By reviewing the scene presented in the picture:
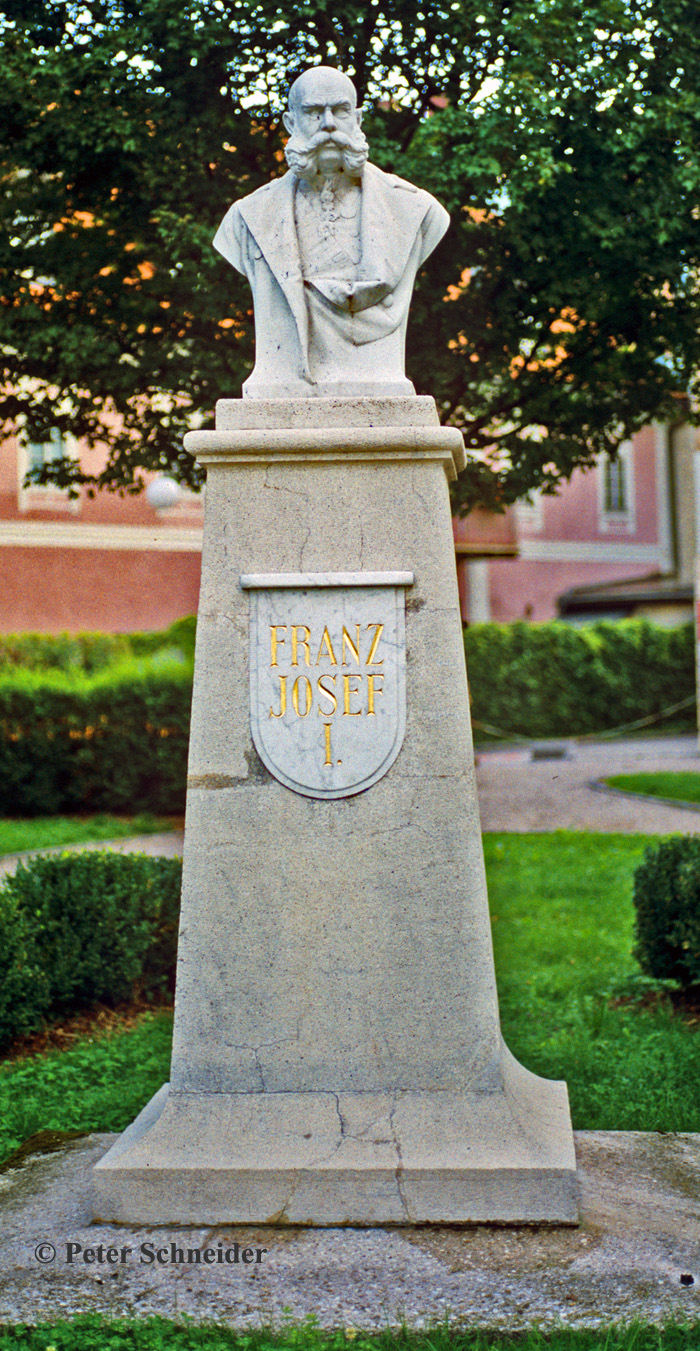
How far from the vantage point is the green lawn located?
438cm

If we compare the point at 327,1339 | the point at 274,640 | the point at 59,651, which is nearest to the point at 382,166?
the point at 274,640

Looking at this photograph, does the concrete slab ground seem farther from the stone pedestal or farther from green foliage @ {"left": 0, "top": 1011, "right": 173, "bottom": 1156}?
green foliage @ {"left": 0, "top": 1011, "right": 173, "bottom": 1156}

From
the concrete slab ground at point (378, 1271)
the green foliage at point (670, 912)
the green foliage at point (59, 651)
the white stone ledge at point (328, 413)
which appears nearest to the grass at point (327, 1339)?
the concrete slab ground at point (378, 1271)

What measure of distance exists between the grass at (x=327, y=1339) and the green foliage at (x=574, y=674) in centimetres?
1976

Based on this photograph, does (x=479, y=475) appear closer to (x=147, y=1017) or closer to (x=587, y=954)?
(x=587, y=954)

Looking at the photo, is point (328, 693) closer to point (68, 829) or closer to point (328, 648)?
point (328, 648)

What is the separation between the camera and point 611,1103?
4414 mm

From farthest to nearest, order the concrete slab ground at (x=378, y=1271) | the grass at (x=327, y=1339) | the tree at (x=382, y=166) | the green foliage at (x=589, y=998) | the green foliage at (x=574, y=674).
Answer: the green foliage at (x=574, y=674), the tree at (x=382, y=166), the green foliage at (x=589, y=998), the concrete slab ground at (x=378, y=1271), the grass at (x=327, y=1339)

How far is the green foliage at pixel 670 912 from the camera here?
211 inches

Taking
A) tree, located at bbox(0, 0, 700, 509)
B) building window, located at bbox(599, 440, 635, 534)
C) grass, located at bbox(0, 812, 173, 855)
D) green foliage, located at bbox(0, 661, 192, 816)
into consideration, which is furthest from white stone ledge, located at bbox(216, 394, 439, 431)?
building window, located at bbox(599, 440, 635, 534)

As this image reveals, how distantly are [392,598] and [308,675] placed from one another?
1.02 ft

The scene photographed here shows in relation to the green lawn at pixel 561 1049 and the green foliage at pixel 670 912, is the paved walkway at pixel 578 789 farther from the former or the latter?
the green foliage at pixel 670 912

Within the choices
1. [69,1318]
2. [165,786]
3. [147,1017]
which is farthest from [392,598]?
[165,786]

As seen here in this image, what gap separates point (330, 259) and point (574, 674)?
2034 cm
